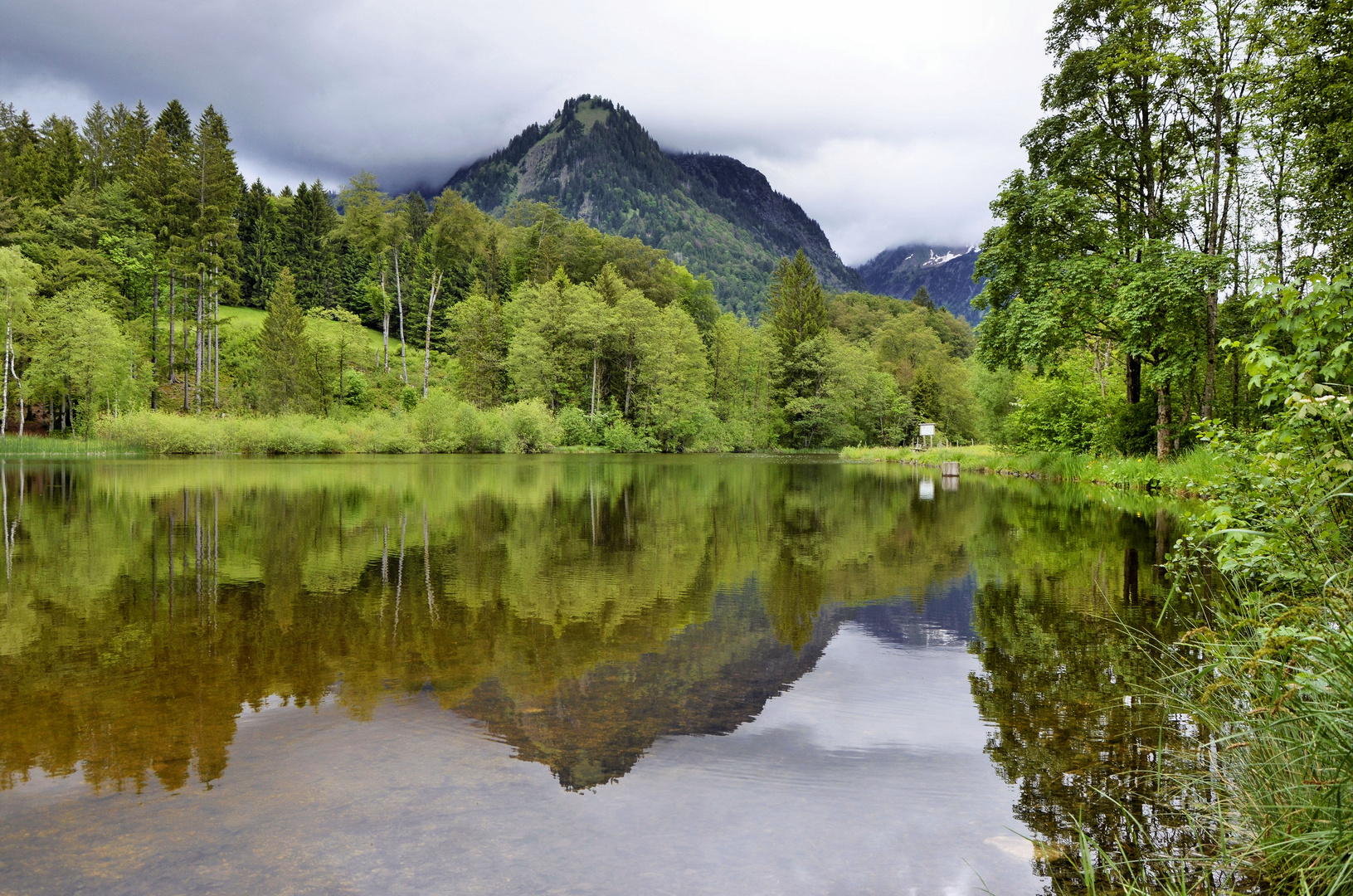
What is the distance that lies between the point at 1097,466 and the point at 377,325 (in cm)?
7805

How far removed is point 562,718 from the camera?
4.76 m

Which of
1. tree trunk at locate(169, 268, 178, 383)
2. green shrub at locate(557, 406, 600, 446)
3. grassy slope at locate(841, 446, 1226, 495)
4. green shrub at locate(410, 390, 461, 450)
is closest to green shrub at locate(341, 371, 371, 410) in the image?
green shrub at locate(410, 390, 461, 450)

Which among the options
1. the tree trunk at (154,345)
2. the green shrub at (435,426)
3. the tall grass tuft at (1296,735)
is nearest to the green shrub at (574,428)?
the green shrub at (435,426)

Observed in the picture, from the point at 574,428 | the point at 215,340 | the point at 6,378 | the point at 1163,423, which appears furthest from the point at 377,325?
the point at 1163,423

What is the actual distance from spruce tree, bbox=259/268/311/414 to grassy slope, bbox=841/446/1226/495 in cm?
4554

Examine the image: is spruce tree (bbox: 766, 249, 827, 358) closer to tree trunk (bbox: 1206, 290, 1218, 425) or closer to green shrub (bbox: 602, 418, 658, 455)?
green shrub (bbox: 602, 418, 658, 455)

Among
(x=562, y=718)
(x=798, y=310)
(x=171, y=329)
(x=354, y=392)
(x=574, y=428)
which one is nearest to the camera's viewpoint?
(x=562, y=718)

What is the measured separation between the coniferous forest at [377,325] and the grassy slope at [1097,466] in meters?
27.9

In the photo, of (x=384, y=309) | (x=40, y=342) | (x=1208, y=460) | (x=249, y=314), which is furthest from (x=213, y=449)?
(x=1208, y=460)

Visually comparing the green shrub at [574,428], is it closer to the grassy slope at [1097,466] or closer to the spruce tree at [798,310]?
the spruce tree at [798,310]

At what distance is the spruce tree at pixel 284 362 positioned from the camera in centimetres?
5541

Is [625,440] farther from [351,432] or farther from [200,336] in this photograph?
[200,336]

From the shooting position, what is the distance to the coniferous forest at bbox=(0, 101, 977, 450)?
Result: 169ft

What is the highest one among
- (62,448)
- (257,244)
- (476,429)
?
(257,244)
